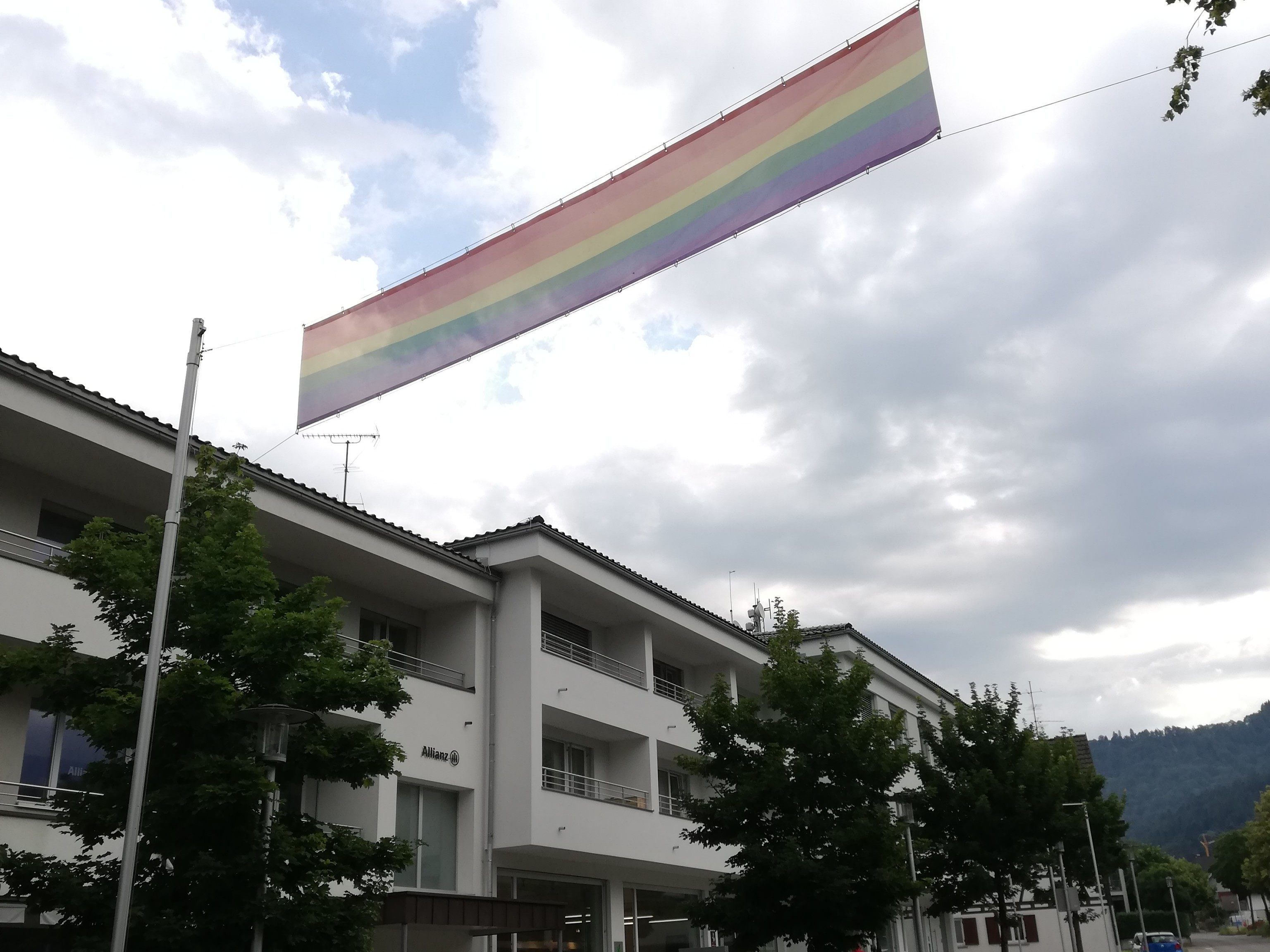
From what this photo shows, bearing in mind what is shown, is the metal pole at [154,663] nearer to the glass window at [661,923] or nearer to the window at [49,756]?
the window at [49,756]

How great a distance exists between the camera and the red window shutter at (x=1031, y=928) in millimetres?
60406

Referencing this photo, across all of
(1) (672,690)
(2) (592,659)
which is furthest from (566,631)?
(1) (672,690)

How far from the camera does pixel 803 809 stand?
22.8 m

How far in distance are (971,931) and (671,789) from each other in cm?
3883

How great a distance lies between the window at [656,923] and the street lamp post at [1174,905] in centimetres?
4881

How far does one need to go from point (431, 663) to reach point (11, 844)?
10.5 m

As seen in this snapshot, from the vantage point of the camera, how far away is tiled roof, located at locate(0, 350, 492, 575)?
15.9 metres

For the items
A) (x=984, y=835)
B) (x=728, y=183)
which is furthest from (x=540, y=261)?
(x=984, y=835)

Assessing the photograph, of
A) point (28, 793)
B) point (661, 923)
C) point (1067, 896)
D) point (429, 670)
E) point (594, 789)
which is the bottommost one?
point (661, 923)

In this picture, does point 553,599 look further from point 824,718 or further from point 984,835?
point 984,835

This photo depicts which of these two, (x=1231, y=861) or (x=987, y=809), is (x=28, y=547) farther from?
Answer: (x=1231, y=861)

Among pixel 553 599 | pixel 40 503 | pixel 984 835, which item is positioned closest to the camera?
pixel 40 503

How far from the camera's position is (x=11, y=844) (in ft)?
48.9

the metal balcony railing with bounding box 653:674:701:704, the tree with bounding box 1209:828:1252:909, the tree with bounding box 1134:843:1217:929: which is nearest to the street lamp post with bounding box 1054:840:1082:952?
the metal balcony railing with bounding box 653:674:701:704
